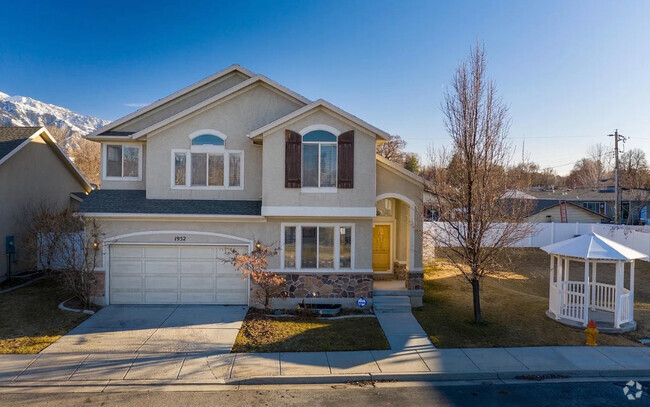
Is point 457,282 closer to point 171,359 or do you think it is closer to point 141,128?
point 171,359

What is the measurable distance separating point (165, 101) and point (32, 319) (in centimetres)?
837

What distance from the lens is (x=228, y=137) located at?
533 inches

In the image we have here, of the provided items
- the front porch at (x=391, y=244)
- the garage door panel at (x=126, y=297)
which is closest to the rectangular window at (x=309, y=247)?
the front porch at (x=391, y=244)

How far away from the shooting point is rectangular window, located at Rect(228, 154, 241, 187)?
1359cm

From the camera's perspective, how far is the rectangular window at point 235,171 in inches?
535

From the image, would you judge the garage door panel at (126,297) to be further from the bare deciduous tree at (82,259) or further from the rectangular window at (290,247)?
the rectangular window at (290,247)

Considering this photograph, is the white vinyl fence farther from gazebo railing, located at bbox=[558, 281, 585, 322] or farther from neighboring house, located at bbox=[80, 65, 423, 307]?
neighboring house, located at bbox=[80, 65, 423, 307]

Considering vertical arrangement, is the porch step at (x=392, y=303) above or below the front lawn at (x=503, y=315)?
above

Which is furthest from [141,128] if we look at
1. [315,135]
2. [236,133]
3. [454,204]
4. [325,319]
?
[454,204]

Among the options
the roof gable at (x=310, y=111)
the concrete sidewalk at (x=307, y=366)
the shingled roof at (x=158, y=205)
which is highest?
the roof gable at (x=310, y=111)

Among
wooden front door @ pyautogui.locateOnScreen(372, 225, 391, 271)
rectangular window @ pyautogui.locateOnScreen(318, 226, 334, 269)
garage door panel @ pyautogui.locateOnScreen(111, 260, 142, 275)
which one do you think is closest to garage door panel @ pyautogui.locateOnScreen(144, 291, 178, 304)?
garage door panel @ pyautogui.locateOnScreen(111, 260, 142, 275)

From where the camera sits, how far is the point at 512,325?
36.8ft

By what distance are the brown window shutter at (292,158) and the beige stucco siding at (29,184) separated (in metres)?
11.5

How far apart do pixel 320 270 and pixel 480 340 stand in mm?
5198
